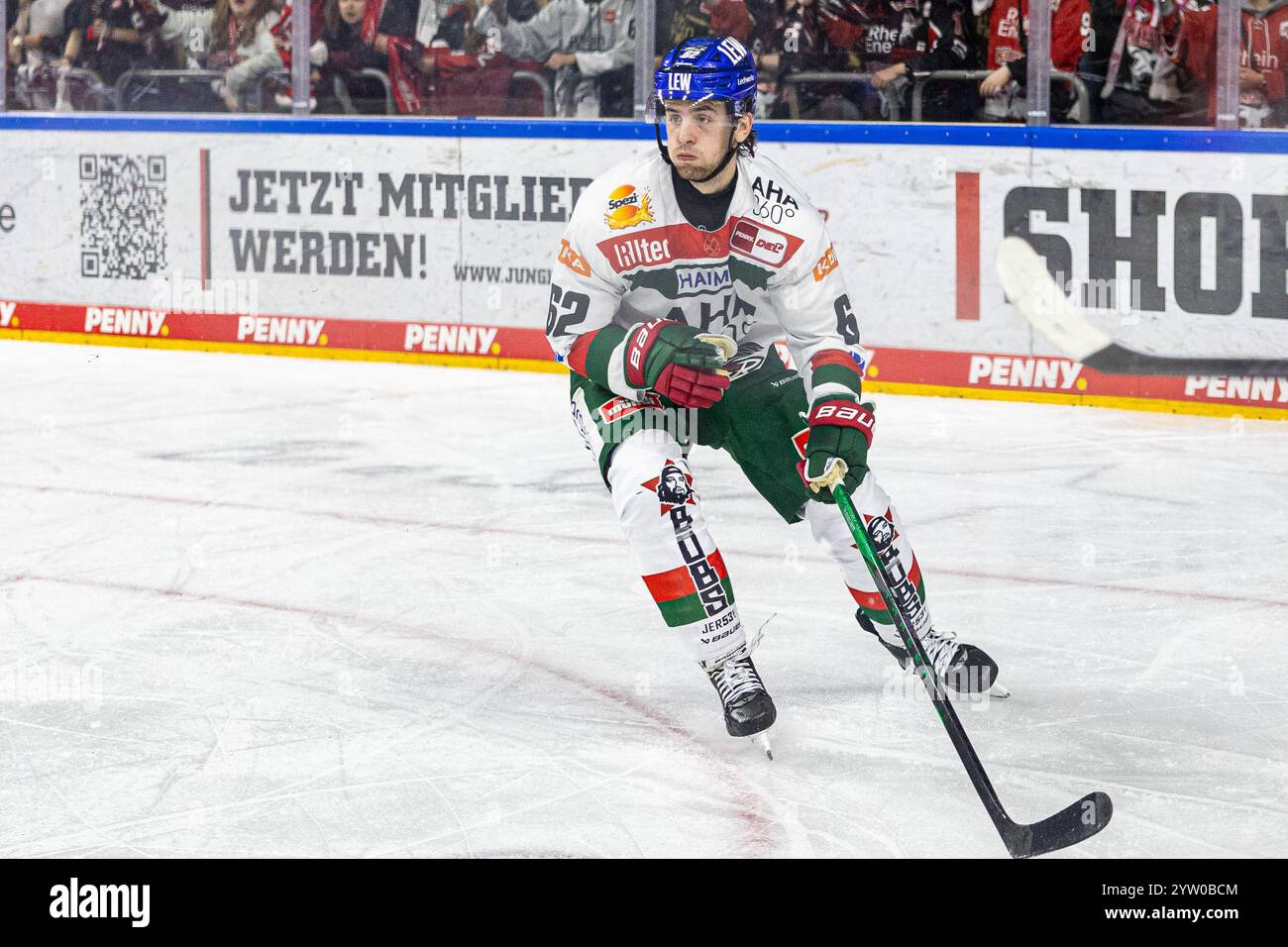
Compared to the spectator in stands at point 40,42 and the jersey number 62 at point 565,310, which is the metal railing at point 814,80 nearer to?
the spectator in stands at point 40,42

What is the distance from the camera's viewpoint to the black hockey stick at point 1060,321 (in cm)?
818

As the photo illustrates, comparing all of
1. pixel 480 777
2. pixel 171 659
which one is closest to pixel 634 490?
pixel 480 777

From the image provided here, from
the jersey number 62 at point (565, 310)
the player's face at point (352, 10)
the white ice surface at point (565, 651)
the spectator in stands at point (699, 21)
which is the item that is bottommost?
the white ice surface at point (565, 651)

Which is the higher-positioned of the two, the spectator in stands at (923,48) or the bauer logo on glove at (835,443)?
the spectator in stands at (923,48)

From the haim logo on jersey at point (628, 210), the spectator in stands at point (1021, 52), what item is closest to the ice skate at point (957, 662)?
the haim logo on jersey at point (628, 210)

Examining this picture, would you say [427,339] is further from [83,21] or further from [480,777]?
[480,777]

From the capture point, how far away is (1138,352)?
820 cm

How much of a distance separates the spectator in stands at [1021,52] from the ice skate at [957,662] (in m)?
4.69

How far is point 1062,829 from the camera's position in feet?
10.4

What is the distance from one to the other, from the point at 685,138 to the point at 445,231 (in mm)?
6054

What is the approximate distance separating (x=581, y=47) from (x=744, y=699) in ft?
20.1

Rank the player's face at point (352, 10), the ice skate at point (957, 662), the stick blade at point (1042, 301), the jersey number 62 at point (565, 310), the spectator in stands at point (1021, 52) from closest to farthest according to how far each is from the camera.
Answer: the jersey number 62 at point (565, 310) → the ice skate at point (957, 662) → the spectator in stands at point (1021, 52) → the stick blade at point (1042, 301) → the player's face at point (352, 10)

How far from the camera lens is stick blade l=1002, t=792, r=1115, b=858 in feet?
10.3
